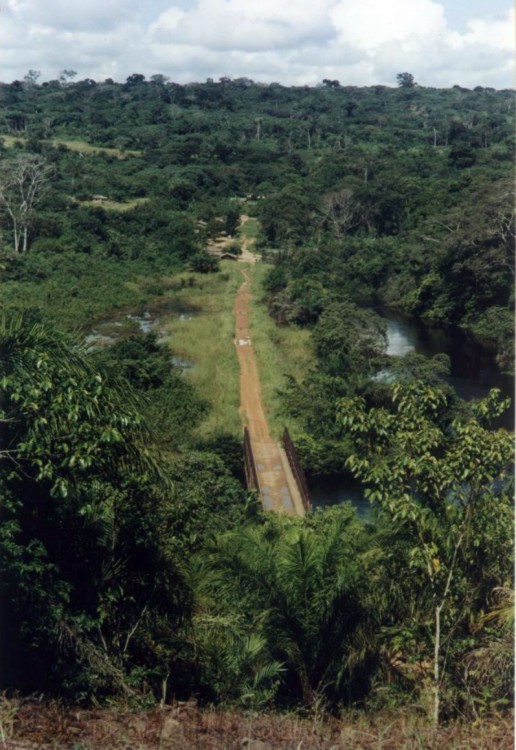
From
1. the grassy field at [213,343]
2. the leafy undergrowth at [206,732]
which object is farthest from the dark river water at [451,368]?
the leafy undergrowth at [206,732]

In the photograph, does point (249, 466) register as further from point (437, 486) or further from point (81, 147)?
point (81, 147)

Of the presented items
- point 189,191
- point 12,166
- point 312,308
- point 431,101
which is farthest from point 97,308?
point 431,101

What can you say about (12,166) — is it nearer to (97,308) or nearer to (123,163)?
(97,308)

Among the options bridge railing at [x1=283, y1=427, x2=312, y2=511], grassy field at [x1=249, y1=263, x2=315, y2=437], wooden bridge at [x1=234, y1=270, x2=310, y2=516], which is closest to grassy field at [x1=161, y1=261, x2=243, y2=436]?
wooden bridge at [x1=234, y1=270, x2=310, y2=516]

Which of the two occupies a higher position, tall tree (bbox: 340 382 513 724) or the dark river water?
tall tree (bbox: 340 382 513 724)

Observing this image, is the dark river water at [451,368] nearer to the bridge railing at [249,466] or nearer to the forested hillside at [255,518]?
the forested hillside at [255,518]

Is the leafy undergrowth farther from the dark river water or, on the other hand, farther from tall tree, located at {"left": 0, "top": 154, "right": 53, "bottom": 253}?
tall tree, located at {"left": 0, "top": 154, "right": 53, "bottom": 253}
